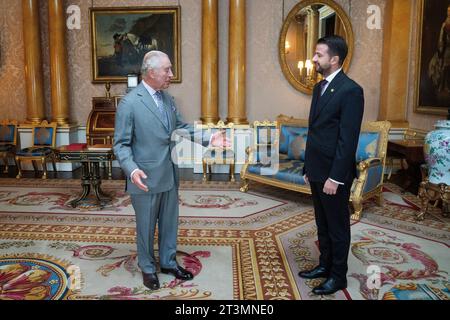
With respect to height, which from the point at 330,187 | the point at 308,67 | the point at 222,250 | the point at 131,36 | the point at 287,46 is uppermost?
the point at 131,36

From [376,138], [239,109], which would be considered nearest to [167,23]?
[239,109]

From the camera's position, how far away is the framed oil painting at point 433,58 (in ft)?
18.4

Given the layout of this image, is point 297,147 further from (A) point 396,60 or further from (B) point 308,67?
(A) point 396,60

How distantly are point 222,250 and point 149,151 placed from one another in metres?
1.33

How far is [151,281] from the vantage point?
285cm

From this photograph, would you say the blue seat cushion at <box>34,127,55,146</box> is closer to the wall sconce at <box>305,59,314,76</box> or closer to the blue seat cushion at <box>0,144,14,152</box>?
the blue seat cushion at <box>0,144,14,152</box>

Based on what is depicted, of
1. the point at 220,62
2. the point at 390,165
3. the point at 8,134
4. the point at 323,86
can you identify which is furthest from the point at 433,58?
the point at 8,134

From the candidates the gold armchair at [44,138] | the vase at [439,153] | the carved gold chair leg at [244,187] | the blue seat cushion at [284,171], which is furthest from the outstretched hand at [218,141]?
the gold armchair at [44,138]

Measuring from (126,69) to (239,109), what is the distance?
7.64ft

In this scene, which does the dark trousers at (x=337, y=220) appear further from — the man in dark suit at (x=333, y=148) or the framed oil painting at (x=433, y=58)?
the framed oil painting at (x=433, y=58)

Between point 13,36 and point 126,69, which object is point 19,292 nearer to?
point 126,69

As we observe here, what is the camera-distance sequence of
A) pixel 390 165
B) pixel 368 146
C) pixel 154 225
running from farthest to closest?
pixel 390 165 → pixel 368 146 → pixel 154 225

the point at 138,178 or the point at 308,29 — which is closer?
the point at 138,178

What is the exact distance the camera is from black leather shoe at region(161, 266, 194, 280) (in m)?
2.98
